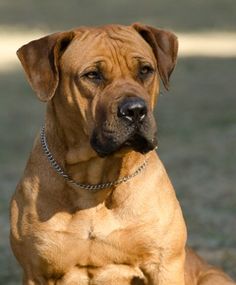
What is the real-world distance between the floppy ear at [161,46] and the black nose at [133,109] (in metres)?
0.47

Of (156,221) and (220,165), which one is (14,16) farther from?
(156,221)

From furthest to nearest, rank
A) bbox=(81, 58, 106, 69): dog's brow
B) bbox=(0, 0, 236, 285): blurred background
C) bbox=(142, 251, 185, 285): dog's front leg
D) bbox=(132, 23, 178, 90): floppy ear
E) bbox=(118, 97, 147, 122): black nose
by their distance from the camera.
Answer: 1. bbox=(0, 0, 236, 285): blurred background
2. bbox=(132, 23, 178, 90): floppy ear
3. bbox=(142, 251, 185, 285): dog's front leg
4. bbox=(81, 58, 106, 69): dog's brow
5. bbox=(118, 97, 147, 122): black nose

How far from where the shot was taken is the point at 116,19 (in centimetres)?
2561

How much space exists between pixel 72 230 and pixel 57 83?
755 mm

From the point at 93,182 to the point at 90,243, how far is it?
34 cm

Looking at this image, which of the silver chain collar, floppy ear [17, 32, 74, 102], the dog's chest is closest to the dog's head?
floppy ear [17, 32, 74, 102]

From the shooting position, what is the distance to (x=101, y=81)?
5.14 m

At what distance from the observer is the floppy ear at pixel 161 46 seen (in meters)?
5.39

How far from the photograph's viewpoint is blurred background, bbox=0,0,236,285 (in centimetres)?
780

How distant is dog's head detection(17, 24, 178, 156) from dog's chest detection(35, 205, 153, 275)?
1.36 feet

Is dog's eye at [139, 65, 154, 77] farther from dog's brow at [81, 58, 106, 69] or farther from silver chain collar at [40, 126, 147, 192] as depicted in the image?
silver chain collar at [40, 126, 147, 192]

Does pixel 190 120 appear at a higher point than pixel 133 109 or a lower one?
lower

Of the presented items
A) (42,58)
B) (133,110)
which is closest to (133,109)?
(133,110)

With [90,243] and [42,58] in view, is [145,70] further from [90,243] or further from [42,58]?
[90,243]
